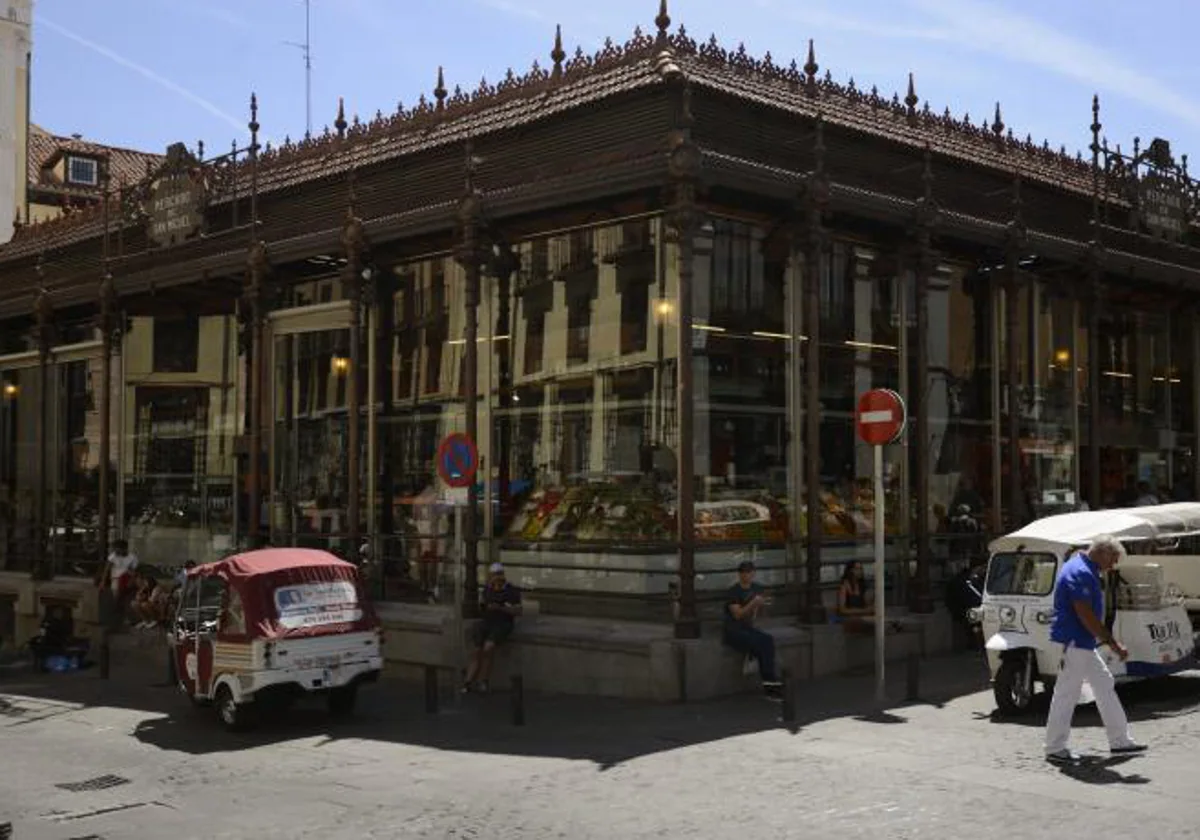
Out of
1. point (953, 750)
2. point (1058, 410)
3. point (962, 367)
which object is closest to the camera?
point (953, 750)

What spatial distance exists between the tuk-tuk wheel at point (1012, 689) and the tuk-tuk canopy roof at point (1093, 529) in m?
1.25

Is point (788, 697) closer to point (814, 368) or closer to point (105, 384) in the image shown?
point (814, 368)

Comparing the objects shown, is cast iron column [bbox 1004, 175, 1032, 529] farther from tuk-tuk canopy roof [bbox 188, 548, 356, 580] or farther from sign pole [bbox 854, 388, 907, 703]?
tuk-tuk canopy roof [bbox 188, 548, 356, 580]

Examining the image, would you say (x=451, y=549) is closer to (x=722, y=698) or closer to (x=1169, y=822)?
(x=722, y=698)

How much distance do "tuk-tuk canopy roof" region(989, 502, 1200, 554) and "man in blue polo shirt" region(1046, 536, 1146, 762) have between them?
8.08 ft

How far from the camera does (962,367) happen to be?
21.3m

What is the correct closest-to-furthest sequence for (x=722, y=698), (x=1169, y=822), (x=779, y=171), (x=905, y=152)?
(x=1169, y=822)
(x=722, y=698)
(x=779, y=171)
(x=905, y=152)

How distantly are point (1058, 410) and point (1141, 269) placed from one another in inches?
105

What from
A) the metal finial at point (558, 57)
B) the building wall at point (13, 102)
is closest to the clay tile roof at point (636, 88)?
the metal finial at point (558, 57)

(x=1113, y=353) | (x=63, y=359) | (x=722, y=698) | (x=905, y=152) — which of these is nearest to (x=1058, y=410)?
(x=1113, y=353)

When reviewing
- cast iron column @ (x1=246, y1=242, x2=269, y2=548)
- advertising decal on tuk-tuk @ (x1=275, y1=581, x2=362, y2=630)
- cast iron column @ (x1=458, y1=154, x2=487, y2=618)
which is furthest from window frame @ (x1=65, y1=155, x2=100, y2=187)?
advertising decal on tuk-tuk @ (x1=275, y1=581, x2=362, y2=630)

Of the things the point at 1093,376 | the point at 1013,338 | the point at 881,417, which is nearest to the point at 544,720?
the point at 881,417

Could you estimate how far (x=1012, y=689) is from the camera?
44.1ft

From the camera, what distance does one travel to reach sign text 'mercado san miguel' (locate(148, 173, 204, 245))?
24266 mm
